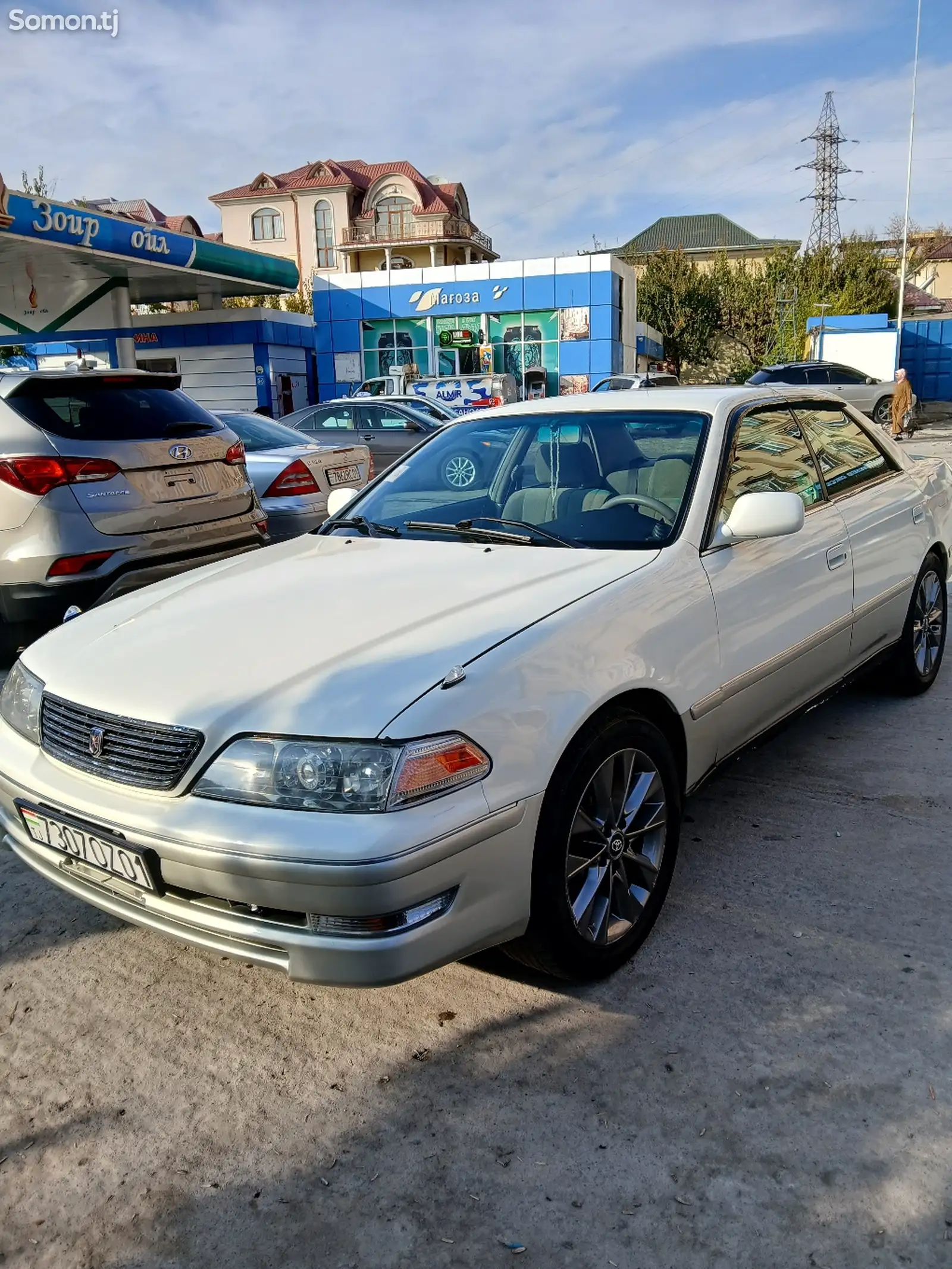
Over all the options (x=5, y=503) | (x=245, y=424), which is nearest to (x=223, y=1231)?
(x=5, y=503)

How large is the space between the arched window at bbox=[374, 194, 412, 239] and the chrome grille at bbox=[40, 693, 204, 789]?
5770cm

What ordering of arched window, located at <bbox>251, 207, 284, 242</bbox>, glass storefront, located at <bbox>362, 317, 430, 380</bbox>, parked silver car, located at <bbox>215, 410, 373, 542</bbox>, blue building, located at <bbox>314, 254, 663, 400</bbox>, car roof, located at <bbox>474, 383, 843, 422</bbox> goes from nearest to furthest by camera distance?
1. car roof, located at <bbox>474, 383, 843, 422</bbox>
2. parked silver car, located at <bbox>215, 410, 373, 542</bbox>
3. blue building, located at <bbox>314, 254, 663, 400</bbox>
4. glass storefront, located at <bbox>362, 317, 430, 380</bbox>
5. arched window, located at <bbox>251, 207, 284, 242</bbox>

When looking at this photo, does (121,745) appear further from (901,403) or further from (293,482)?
(901,403)

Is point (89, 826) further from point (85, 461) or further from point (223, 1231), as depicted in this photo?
point (85, 461)

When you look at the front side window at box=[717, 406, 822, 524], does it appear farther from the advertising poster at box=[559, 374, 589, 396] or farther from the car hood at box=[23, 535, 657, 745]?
the advertising poster at box=[559, 374, 589, 396]

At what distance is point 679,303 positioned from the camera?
47906 mm

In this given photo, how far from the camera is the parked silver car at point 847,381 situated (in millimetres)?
23297

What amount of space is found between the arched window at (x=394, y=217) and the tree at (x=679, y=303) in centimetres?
1506

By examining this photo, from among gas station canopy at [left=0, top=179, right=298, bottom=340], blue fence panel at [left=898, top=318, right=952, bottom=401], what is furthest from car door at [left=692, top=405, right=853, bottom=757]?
blue fence panel at [left=898, top=318, right=952, bottom=401]

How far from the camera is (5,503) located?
16.7 ft

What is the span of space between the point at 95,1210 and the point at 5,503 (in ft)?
13.0

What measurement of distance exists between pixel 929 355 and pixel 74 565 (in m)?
38.3

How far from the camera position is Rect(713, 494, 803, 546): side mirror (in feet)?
10.2

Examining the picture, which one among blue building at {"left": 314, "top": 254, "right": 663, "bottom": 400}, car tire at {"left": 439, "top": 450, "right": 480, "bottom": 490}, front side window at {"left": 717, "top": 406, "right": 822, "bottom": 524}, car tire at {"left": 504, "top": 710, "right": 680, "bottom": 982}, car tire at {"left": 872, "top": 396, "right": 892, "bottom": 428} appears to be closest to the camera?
car tire at {"left": 504, "top": 710, "right": 680, "bottom": 982}
